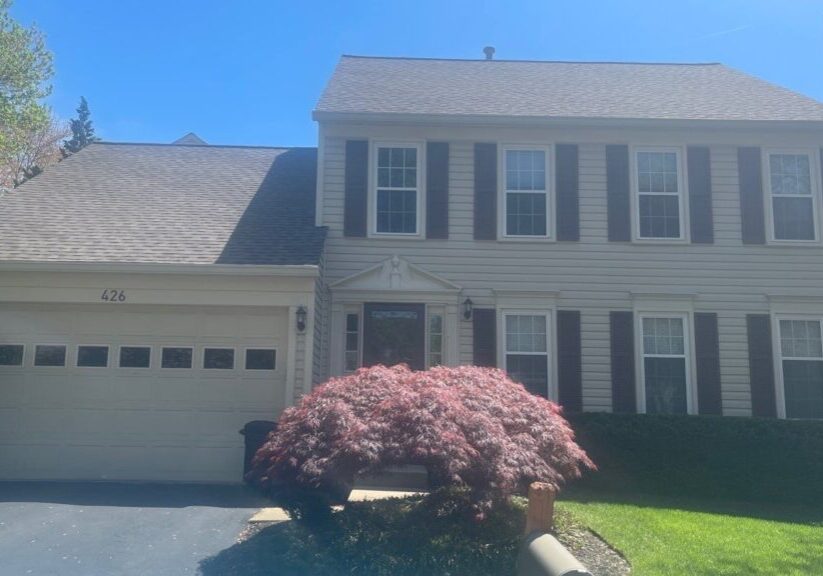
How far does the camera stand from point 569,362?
11969mm

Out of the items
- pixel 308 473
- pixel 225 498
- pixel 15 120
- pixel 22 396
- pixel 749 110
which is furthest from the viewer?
pixel 15 120

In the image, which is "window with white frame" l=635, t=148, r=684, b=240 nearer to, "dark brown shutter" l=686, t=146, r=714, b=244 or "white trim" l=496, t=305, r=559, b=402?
"dark brown shutter" l=686, t=146, r=714, b=244

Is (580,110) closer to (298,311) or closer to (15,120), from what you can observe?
(298,311)

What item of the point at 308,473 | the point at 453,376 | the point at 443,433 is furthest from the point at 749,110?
the point at 308,473

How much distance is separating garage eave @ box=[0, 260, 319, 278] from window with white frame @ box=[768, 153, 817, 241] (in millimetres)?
7861

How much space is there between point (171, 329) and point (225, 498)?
2.92m

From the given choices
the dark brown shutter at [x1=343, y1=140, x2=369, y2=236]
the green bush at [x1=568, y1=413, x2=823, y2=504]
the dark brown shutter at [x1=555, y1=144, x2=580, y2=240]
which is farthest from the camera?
the dark brown shutter at [x1=555, y1=144, x2=580, y2=240]

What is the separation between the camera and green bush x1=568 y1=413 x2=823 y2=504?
34.0ft

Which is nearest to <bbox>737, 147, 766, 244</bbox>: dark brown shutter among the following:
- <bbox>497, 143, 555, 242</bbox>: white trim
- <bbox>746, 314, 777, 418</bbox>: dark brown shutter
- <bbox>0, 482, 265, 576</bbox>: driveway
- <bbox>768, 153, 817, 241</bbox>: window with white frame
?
<bbox>768, 153, 817, 241</bbox>: window with white frame

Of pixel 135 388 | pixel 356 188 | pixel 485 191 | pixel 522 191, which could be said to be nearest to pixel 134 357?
pixel 135 388

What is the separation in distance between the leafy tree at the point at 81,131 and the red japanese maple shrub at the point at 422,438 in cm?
3681

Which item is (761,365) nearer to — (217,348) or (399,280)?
(399,280)

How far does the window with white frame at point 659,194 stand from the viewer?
12.4 metres

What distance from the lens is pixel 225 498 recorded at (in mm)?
9438
